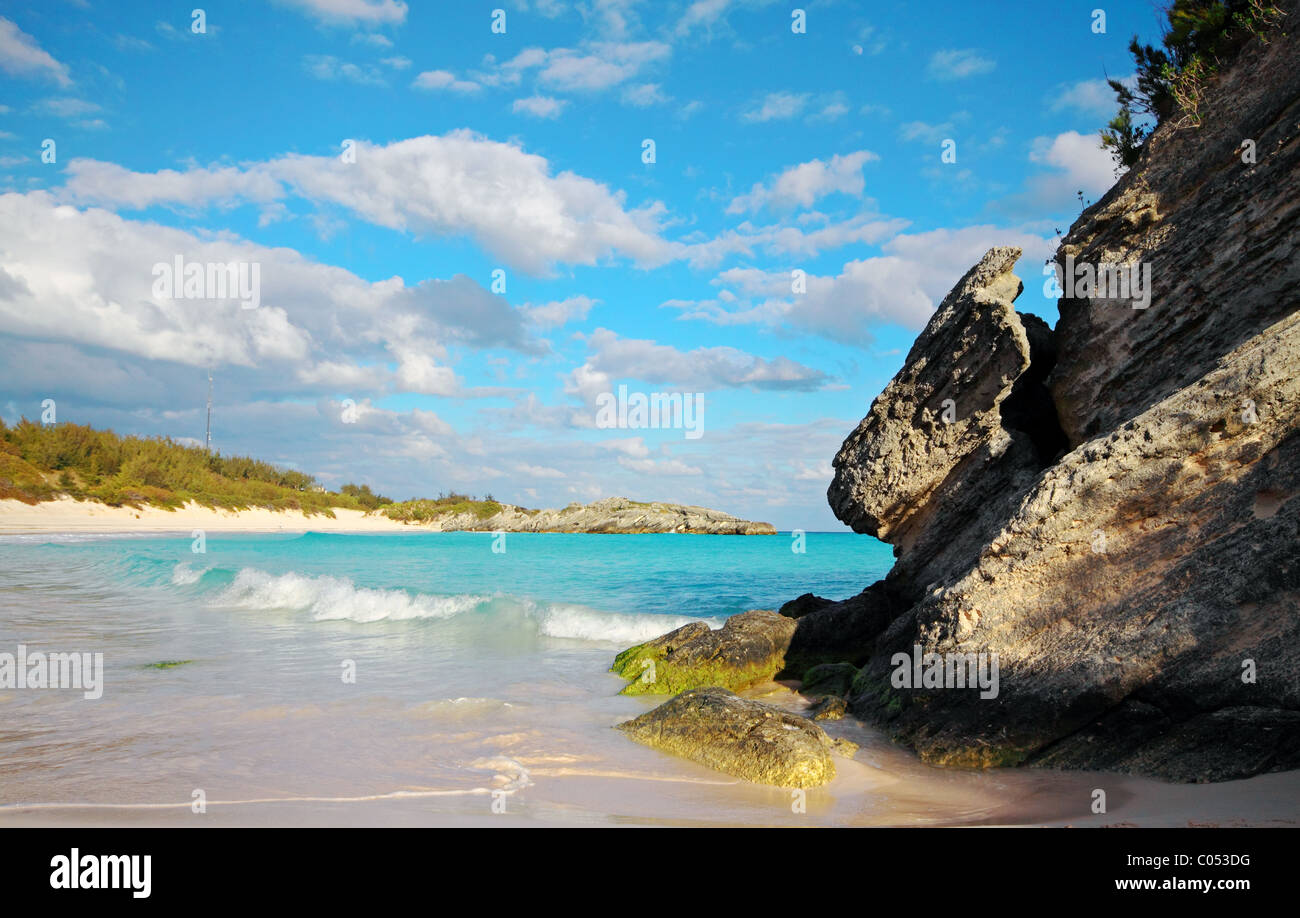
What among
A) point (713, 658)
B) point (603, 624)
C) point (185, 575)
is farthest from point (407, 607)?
point (713, 658)

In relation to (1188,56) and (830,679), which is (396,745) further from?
(1188,56)

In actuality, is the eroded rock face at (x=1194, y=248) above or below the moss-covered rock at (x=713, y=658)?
above

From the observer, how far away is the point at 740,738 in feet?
26.3

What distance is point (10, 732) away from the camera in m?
8.14

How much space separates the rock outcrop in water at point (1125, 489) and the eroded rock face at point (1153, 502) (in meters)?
0.02

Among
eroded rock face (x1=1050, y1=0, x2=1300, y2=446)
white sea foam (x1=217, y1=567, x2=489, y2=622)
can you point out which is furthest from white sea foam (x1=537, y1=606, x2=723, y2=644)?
eroded rock face (x1=1050, y1=0, x2=1300, y2=446)

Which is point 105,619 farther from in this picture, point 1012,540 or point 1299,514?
point 1299,514

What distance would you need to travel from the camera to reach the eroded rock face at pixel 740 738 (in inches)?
295

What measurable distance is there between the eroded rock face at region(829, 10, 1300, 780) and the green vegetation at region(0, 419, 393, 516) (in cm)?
6133

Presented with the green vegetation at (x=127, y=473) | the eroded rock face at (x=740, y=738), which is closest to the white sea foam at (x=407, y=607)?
the eroded rock face at (x=740, y=738)

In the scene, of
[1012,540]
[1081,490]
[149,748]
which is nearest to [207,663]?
[149,748]

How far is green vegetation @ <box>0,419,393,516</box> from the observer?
53531 mm

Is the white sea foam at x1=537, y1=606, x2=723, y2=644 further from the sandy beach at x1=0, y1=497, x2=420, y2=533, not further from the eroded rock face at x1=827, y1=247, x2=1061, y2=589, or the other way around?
the sandy beach at x1=0, y1=497, x2=420, y2=533

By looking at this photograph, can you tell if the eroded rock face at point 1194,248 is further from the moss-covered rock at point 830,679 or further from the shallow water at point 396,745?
the shallow water at point 396,745
